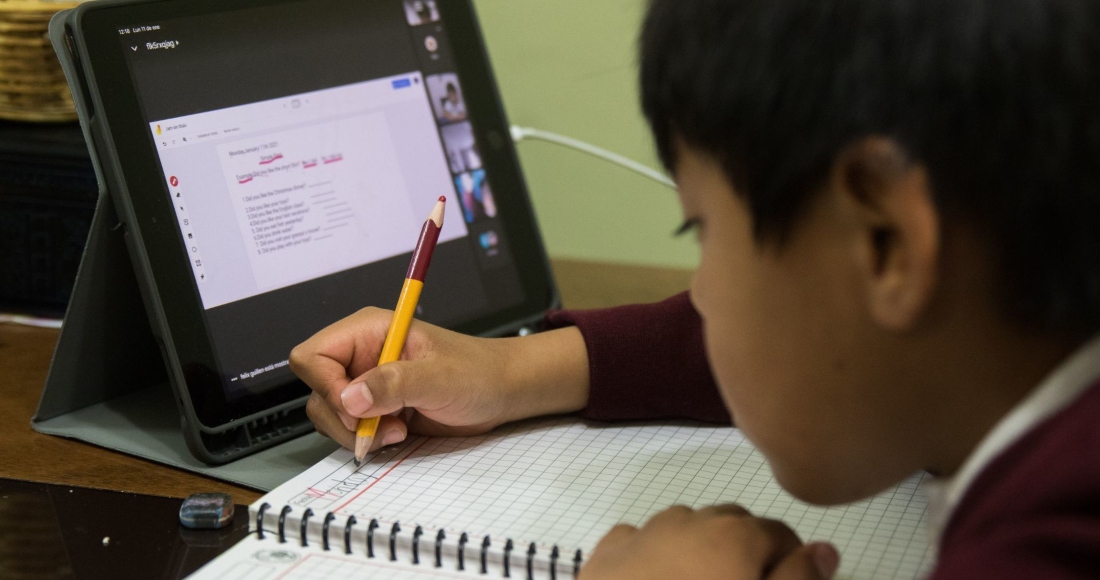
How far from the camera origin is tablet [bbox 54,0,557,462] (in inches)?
26.4

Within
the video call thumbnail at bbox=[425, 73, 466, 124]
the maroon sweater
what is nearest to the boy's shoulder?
the maroon sweater

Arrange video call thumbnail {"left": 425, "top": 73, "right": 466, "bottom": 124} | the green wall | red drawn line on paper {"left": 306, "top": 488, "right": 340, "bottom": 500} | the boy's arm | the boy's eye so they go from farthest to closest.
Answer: the green wall → video call thumbnail {"left": 425, "top": 73, "right": 466, "bottom": 124} → the boy's arm → red drawn line on paper {"left": 306, "top": 488, "right": 340, "bottom": 500} → the boy's eye

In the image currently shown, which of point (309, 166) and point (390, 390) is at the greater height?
point (309, 166)

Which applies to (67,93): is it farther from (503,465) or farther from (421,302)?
(503,465)

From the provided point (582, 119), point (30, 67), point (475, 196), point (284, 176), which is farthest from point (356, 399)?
point (582, 119)

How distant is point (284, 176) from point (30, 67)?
35cm

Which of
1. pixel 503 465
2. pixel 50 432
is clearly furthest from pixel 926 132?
pixel 50 432

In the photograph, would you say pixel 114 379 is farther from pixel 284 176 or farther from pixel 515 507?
pixel 515 507

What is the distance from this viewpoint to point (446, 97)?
2.93 ft

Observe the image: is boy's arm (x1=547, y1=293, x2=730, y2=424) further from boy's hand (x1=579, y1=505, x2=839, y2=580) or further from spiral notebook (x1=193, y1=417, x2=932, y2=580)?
boy's hand (x1=579, y1=505, x2=839, y2=580)

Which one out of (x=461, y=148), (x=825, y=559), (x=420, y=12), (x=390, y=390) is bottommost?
(x=825, y=559)

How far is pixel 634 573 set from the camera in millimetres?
500

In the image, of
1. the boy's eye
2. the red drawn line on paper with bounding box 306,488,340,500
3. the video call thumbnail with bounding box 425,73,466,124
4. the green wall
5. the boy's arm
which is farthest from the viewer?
the green wall

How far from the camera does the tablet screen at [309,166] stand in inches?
27.4
